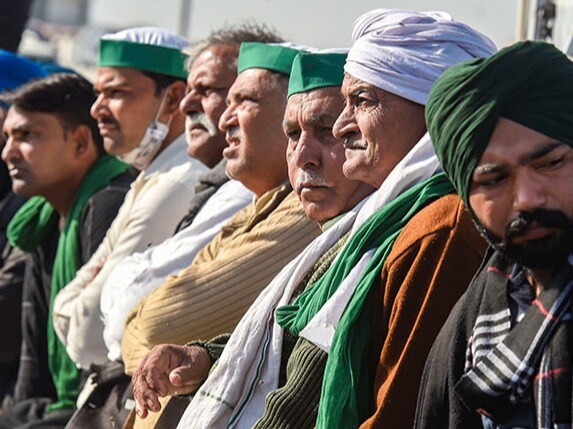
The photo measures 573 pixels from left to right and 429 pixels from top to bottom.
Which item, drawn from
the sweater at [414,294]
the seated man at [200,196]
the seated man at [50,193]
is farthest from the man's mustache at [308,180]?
the seated man at [50,193]

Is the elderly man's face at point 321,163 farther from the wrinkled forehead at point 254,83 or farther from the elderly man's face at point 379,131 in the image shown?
the wrinkled forehead at point 254,83

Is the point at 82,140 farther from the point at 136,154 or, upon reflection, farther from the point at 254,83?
the point at 254,83

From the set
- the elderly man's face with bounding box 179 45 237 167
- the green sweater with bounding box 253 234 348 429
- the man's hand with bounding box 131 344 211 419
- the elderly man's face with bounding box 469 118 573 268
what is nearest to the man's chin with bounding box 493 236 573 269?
the elderly man's face with bounding box 469 118 573 268

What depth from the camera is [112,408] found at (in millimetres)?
5988

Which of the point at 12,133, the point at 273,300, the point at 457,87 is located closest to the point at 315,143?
the point at 273,300

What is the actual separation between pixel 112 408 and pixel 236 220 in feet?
3.56

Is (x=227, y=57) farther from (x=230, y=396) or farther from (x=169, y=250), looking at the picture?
(x=230, y=396)

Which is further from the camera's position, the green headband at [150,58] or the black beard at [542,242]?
the green headband at [150,58]

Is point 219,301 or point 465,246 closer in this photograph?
point 465,246

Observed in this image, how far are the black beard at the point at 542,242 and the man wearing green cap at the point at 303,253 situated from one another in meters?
1.16

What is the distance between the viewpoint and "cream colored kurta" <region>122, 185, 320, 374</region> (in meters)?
5.15

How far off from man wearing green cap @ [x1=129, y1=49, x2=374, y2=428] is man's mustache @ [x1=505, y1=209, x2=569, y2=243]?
117cm

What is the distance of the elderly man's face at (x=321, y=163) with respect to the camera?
4.58 metres

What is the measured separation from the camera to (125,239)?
6.67m
